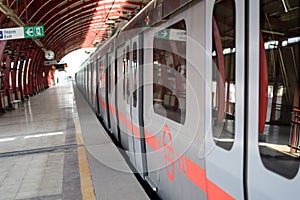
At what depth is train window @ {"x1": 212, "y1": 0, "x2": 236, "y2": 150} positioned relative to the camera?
2.06 m

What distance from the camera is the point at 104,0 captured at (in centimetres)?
2322

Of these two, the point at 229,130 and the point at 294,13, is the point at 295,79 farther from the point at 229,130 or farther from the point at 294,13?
the point at 229,130

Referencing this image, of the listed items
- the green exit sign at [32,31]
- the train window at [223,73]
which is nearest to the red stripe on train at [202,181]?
the train window at [223,73]

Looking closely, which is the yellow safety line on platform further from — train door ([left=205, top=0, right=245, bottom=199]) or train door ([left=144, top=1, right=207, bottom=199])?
train door ([left=205, top=0, right=245, bottom=199])

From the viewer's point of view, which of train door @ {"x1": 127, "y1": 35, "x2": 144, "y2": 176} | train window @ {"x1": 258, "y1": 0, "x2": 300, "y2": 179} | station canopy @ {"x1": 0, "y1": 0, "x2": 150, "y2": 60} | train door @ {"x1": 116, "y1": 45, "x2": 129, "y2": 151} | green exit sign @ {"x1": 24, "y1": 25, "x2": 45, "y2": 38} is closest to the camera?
train window @ {"x1": 258, "y1": 0, "x2": 300, "y2": 179}

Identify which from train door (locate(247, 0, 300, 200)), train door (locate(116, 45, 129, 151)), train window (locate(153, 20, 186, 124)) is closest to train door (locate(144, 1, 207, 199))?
train window (locate(153, 20, 186, 124))

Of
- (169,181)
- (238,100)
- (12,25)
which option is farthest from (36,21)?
(238,100)

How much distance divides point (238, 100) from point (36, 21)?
68.9 feet

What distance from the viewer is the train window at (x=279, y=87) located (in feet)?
5.32

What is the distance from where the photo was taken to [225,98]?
2158 mm

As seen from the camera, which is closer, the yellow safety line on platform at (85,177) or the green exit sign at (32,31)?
the yellow safety line on platform at (85,177)

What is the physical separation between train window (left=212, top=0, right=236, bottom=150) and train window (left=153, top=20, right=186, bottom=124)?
0.58 metres

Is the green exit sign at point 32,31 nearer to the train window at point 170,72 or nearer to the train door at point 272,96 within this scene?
the train window at point 170,72

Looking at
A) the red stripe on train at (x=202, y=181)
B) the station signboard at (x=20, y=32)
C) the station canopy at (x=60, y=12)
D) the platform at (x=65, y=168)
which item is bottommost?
the platform at (x=65, y=168)
